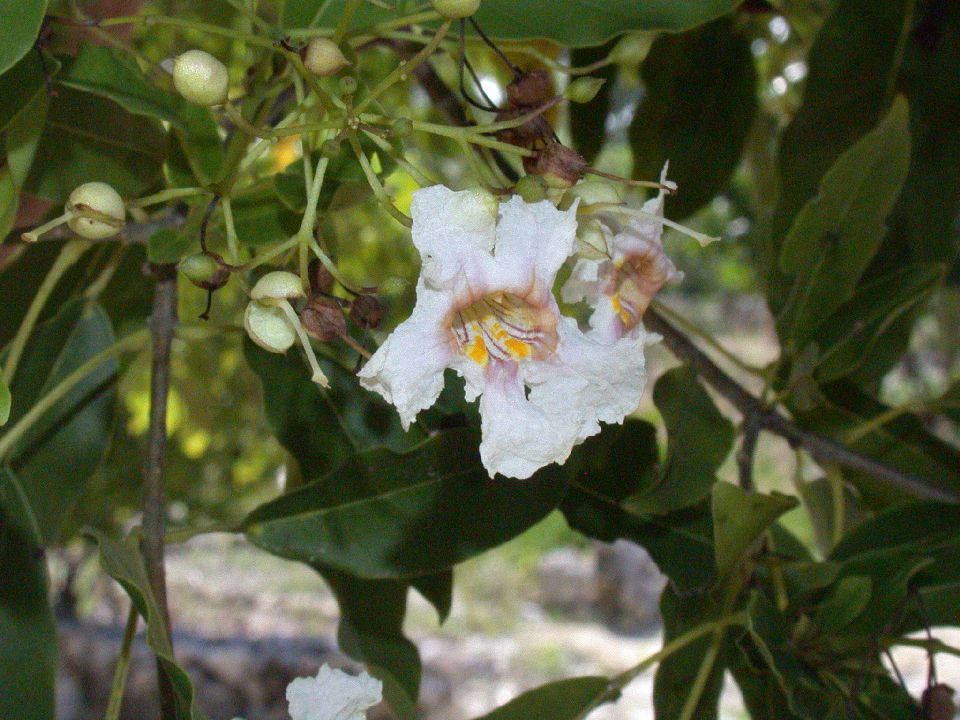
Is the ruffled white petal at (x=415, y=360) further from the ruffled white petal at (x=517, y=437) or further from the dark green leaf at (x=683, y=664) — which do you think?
the dark green leaf at (x=683, y=664)

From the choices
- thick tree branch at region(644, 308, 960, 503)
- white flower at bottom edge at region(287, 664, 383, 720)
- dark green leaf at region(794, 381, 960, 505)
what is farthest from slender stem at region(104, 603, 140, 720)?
dark green leaf at region(794, 381, 960, 505)

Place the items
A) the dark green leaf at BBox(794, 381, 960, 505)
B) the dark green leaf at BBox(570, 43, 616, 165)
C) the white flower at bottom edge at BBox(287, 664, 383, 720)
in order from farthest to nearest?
the dark green leaf at BBox(570, 43, 616, 165), the dark green leaf at BBox(794, 381, 960, 505), the white flower at bottom edge at BBox(287, 664, 383, 720)

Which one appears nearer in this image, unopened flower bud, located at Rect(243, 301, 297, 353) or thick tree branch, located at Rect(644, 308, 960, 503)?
unopened flower bud, located at Rect(243, 301, 297, 353)

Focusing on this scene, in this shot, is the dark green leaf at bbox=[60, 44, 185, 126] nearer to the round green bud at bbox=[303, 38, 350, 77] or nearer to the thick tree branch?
the round green bud at bbox=[303, 38, 350, 77]

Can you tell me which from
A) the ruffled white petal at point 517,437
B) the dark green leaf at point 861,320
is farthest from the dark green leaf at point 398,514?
the dark green leaf at point 861,320

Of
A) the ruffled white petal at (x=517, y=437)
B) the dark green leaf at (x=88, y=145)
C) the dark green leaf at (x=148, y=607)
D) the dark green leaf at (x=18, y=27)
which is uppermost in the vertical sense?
the dark green leaf at (x=18, y=27)

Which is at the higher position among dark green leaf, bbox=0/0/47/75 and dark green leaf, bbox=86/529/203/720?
dark green leaf, bbox=0/0/47/75

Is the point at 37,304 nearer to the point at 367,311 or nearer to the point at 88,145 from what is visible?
the point at 88,145

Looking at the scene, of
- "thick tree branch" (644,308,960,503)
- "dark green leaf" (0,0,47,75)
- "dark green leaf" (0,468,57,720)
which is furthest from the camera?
"thick tree branch" (644,308,960,503)
